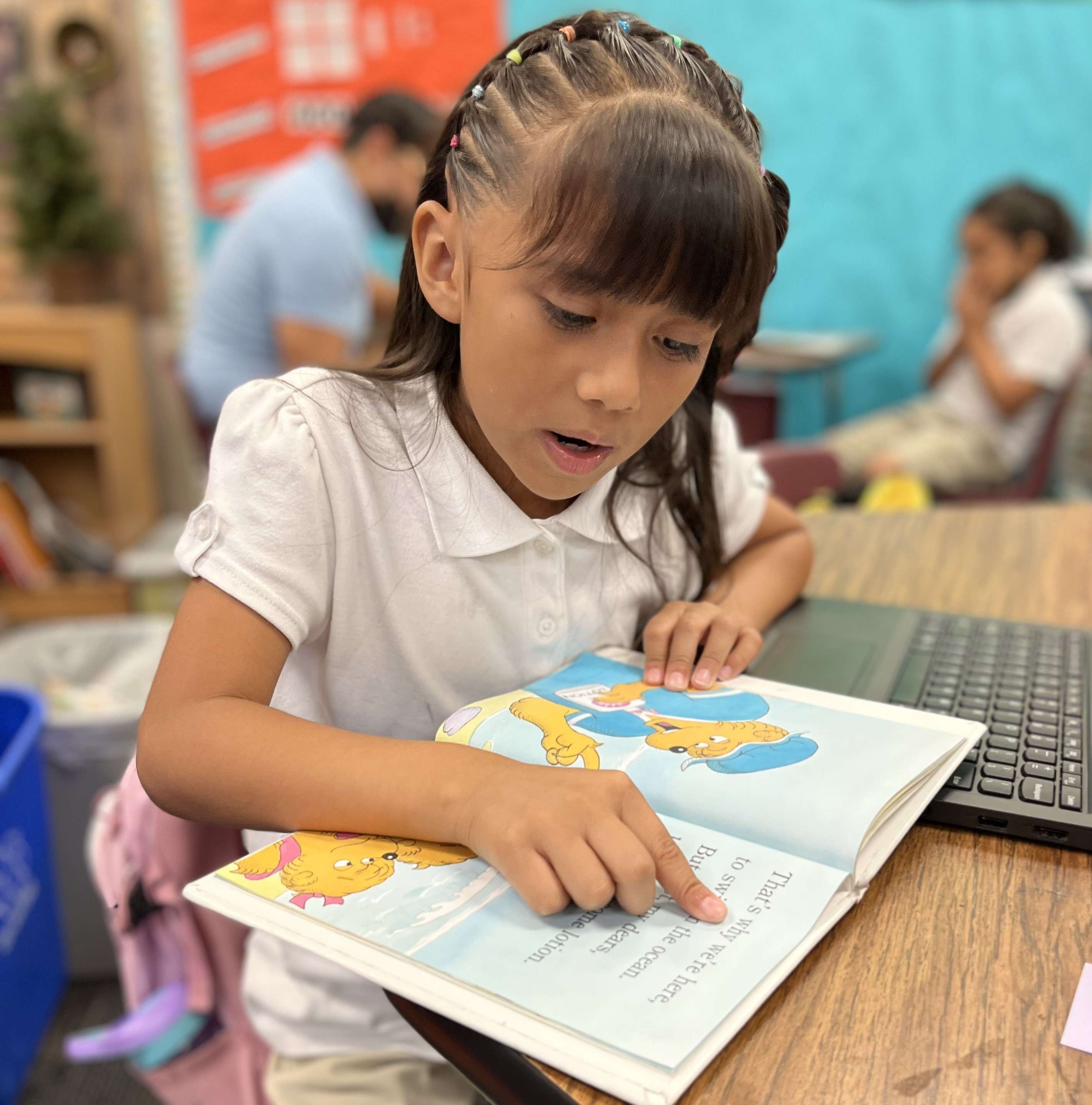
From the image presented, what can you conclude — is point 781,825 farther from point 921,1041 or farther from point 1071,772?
point 1071,772

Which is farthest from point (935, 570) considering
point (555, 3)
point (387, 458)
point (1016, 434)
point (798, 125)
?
→ point (555, 3)

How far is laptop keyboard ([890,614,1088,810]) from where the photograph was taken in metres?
0.61

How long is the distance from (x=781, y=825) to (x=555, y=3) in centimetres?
331

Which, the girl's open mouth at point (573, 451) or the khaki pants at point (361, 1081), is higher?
the girl's open mouth at point (573, 451)

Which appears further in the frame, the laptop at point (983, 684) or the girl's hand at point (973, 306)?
the girl's hand at point (973, 306)

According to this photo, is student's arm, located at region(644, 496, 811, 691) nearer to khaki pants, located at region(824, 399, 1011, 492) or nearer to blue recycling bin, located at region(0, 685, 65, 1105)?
blue recycling bin, located at region(0, 685, 65, 1105)

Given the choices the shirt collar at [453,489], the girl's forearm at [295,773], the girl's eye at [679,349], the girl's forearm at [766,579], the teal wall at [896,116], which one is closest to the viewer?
the girl's forearm at [295,773]

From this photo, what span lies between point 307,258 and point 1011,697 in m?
1.98

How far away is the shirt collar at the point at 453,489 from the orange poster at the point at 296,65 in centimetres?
271

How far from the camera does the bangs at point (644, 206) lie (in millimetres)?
574

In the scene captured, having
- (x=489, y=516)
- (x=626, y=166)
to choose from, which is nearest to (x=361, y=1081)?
(x=489, y=516)

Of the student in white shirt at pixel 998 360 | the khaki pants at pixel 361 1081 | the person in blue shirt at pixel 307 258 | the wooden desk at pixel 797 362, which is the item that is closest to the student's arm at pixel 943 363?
the student in white shirt at pixel 998 360

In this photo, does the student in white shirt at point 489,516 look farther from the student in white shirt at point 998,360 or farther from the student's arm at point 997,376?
the student's arm at point 997,376

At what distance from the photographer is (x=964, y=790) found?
60cm
